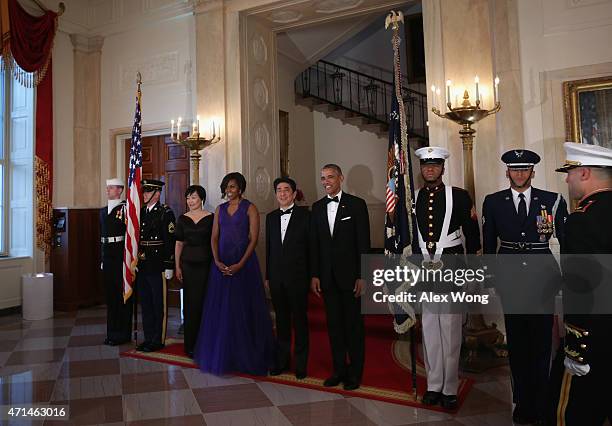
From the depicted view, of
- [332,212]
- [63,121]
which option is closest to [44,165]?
[63,121]

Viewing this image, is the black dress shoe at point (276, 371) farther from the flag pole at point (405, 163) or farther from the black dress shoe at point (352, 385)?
the flag pole at point (405, 163)

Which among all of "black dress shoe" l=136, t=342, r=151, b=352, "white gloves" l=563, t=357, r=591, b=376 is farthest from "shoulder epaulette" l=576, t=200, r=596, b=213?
"black dress shoe" l=136, t=342, r=151, b=352

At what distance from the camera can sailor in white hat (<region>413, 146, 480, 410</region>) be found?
296cm

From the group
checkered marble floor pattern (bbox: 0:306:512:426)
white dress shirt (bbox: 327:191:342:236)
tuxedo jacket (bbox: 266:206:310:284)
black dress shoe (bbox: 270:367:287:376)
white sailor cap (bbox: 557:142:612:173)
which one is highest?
white sailor cap (bbox: 557:142:612:173)

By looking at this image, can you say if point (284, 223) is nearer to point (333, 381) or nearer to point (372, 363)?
point (333, 381)

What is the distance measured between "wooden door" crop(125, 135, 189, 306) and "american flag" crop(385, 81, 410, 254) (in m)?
3.96

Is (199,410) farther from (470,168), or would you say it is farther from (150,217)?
(470,168)

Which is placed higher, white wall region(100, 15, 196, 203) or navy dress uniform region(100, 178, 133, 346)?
white wall region(100, 15, 196, 203)

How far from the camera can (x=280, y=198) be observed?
3.63 meters

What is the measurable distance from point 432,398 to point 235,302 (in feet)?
5.42

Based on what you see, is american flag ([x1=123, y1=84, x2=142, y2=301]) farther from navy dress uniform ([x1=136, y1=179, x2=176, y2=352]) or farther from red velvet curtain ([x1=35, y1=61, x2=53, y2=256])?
red velvet curtain ([x1=35, y1=61, x2=53, y2=256])

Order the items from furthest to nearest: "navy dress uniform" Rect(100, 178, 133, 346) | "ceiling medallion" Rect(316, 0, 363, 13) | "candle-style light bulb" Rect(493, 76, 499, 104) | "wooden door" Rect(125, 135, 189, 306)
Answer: "wooden door" Rect(125, 135, 189, 306) < "ceiling medallion" Rect(316, 0, 363, 13) < "navy dress uniform" Rect(100, 178, 133, 346) < "candle-style light bulb" Rect(493, 76, 499, 104)

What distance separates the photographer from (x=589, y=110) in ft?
13.4

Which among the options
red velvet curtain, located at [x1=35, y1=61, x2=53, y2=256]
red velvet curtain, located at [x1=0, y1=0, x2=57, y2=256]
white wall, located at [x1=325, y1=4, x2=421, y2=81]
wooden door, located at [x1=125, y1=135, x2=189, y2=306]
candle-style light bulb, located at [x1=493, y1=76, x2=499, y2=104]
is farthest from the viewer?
white wall, located at [x1=325, y1=4, x2=421, y2=81]
